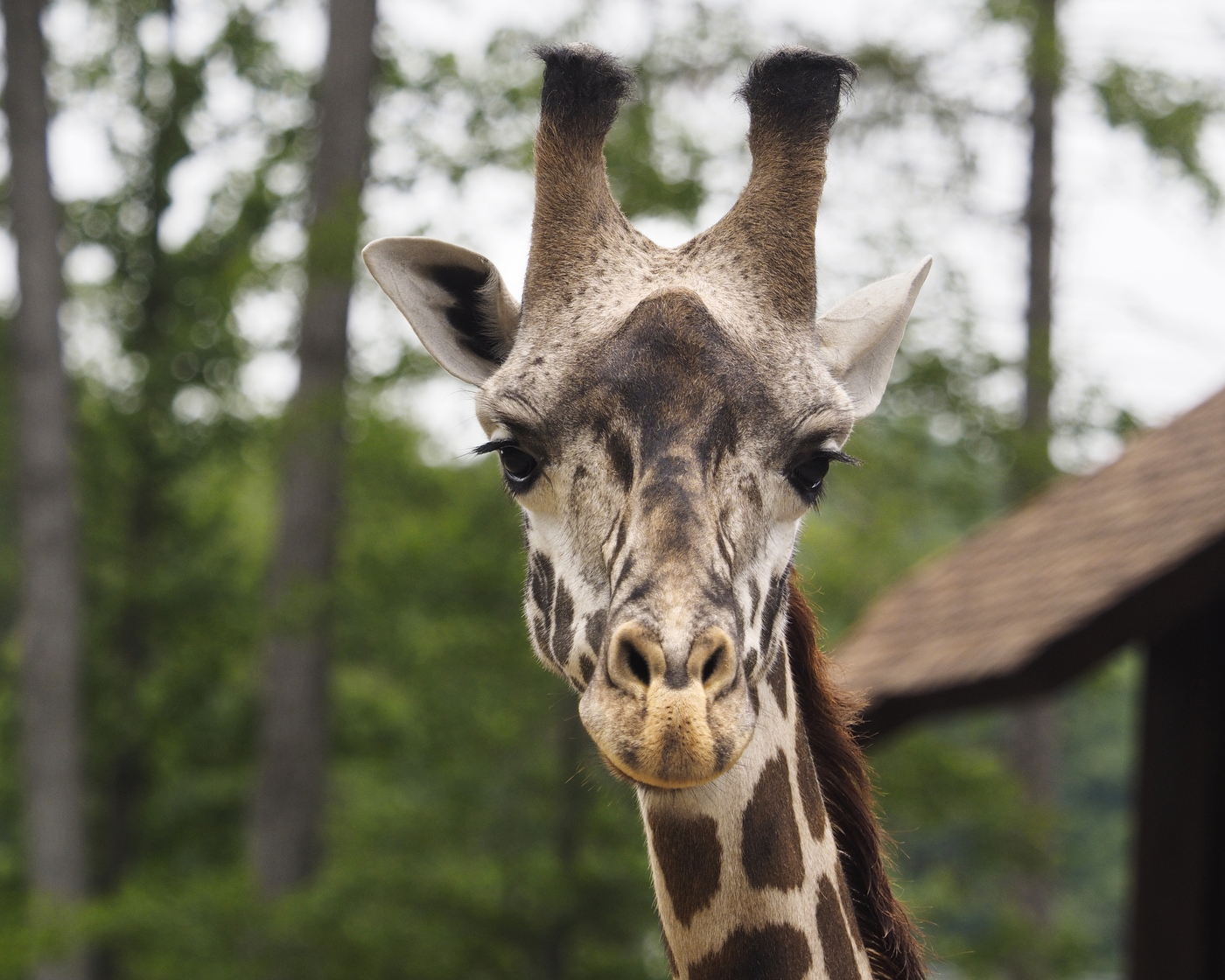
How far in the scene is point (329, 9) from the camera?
12078 mm

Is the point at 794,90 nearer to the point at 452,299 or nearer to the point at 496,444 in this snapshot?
the point at 452,299

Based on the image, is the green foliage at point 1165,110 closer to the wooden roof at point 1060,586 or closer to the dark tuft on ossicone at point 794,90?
the wooden roof at point 1060,586

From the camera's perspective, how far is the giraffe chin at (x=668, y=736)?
2197mm

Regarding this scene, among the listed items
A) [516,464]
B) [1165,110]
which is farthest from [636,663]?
[1165,110]

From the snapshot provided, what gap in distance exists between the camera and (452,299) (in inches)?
128

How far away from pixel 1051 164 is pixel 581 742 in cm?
809

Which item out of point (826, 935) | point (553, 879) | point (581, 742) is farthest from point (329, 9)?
point (826, 935)

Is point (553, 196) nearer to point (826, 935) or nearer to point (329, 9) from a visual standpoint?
point (826, 935)

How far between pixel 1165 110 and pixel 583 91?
11325mm

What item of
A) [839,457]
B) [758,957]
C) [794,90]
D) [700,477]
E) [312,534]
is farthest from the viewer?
[312,534]

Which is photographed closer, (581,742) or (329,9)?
(581,742)

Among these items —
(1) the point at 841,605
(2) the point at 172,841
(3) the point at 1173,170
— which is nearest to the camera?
(1) the point at 841,605

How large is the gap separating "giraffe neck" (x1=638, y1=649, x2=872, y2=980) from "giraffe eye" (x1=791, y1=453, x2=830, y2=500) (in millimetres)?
434

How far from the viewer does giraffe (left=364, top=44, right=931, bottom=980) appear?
236 cm
